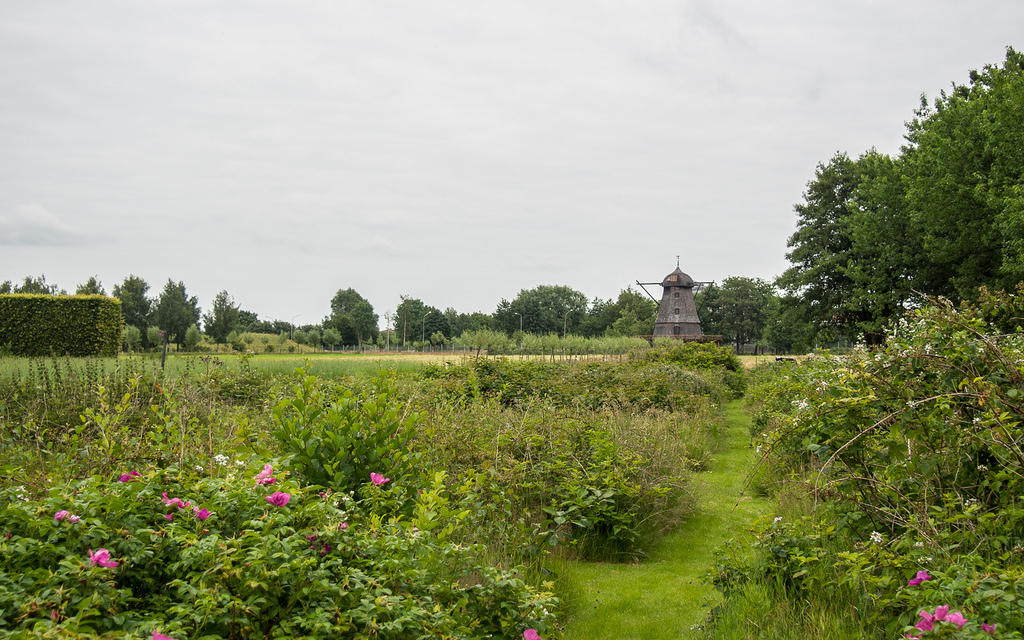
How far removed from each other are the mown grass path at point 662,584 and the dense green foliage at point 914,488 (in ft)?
1.32

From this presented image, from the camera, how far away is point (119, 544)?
2299 millimetres

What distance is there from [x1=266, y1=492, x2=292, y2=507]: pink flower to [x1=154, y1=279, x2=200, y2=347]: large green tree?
46.7m

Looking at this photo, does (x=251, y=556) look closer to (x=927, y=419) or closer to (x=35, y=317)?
(x=927, y=419)

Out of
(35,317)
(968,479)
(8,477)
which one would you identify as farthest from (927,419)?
(35,317)

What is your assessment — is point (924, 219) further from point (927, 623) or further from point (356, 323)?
point (356, 323)

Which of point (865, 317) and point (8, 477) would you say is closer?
point (8, 477)

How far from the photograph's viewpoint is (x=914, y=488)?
356 centimetres

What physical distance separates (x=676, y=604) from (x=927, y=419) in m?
2.01

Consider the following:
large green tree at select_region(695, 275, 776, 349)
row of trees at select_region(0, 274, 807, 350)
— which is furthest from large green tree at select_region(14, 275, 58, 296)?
large green tree at select_region(695, 275, 776, 349)

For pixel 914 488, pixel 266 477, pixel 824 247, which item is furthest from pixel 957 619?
pixel 824 247

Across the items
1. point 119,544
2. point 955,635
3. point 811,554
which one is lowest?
point 811,554

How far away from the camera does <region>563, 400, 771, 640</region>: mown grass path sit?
3832mm

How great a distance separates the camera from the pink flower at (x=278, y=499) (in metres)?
2.57

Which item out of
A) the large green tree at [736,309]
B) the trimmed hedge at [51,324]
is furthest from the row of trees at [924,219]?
the large green tree at [736,309]
